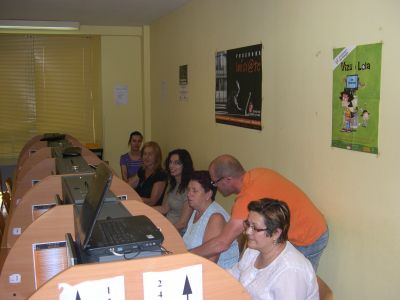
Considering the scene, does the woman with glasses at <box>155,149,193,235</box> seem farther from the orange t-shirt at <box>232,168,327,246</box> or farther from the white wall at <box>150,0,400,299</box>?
the orange t-shirt at <box>232,168,327,246</box>

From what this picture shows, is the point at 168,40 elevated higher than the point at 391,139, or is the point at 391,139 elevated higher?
the point at 168,40

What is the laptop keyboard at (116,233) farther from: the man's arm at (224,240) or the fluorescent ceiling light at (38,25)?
the fluorescent ceiling light at (38,25)

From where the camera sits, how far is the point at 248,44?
349 centimetres

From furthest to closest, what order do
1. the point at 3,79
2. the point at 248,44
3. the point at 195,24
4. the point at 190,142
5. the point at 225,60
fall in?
the point at 3,79
the point at 190,142
the point at 195,24
the point at 225,60
the point at 248,44

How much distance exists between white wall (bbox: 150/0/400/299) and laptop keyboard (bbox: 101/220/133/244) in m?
1.24

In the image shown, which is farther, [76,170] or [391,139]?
[76,170]

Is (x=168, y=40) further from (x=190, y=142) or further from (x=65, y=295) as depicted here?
(x=65, y=295)

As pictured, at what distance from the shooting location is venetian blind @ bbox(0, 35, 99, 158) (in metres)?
6.79

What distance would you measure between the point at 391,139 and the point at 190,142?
3077 mm

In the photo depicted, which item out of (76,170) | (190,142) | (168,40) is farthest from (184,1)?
(76,170)

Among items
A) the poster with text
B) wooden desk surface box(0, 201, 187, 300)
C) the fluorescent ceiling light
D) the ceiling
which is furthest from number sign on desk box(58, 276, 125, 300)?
the fluorescent ceiling light

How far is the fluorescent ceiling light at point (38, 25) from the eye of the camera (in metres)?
5.89

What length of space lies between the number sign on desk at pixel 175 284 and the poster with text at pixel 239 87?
2.09 meters

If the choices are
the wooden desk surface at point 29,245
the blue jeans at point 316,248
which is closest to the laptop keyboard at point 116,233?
the wooden desk surface at point 29,245
